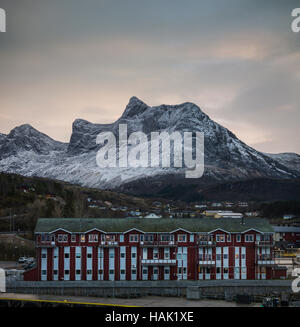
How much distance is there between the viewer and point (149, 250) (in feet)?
304

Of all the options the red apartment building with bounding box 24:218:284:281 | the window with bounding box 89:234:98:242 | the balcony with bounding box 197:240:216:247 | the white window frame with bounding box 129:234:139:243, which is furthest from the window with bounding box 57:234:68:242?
the balcony with bounding box 197:240:216:247

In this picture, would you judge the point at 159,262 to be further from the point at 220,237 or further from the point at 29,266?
the point at 29,266

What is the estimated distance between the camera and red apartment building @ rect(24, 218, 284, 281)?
9062cm

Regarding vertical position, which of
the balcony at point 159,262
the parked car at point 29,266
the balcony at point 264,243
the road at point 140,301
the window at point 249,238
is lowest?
the road at point 140,301

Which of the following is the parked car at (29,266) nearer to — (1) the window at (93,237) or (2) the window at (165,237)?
(1) the window at (93,237)

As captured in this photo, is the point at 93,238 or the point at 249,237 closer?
the point at 93,238

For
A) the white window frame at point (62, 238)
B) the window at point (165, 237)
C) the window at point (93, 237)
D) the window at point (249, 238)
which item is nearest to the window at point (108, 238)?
the window at point (93, 237)

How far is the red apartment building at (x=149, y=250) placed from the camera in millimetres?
90625

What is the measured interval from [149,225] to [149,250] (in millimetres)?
4542

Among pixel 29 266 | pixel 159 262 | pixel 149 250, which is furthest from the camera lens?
pixel 29 266

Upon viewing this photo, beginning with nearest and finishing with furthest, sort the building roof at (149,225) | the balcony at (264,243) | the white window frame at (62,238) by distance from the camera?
the white window frame at (62,238)
the building roof at (149,225)
the balcony at (264,243)

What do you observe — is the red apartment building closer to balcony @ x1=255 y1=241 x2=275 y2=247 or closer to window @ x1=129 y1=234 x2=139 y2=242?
window @ x1=129 y1=234 x2=139 y2=242

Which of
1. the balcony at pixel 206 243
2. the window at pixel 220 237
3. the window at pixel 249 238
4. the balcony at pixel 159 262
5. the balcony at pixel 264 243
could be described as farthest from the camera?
the window at pixel 249 238

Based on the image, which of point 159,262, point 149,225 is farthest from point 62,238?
point 159,262
